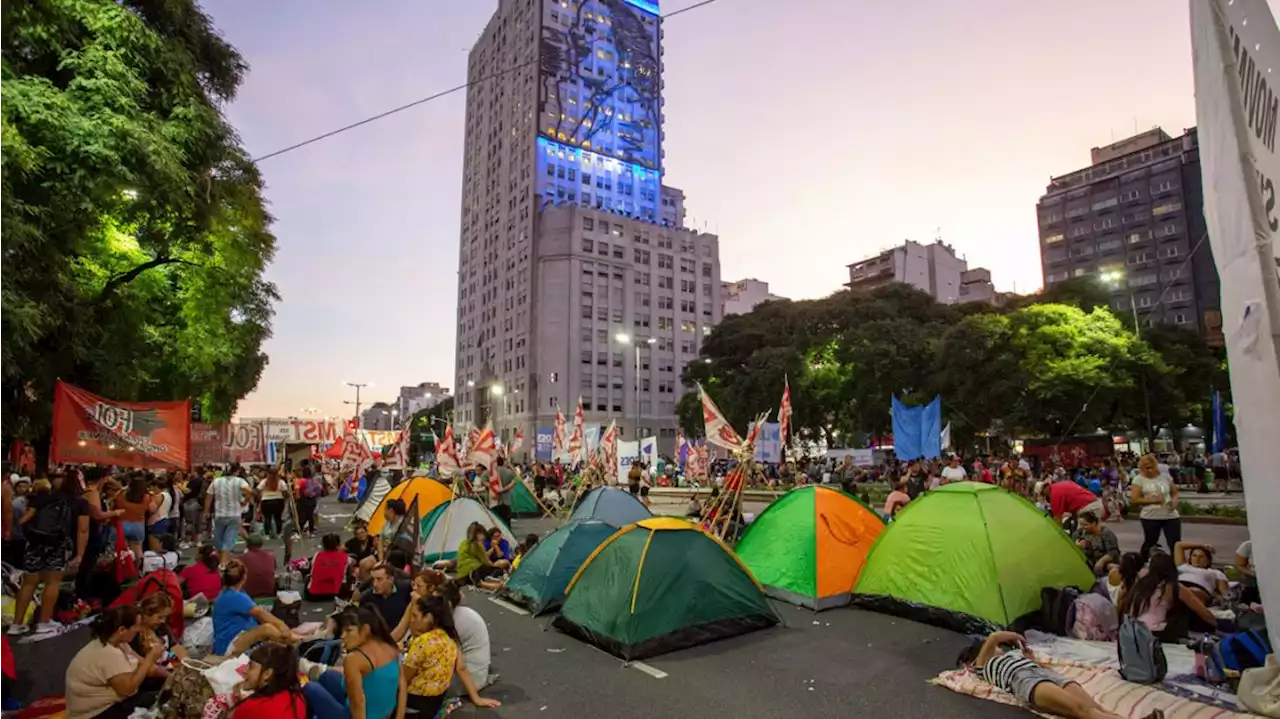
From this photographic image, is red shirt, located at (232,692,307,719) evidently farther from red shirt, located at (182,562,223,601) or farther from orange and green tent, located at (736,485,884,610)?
orange and green tent, located at (736,485,884,610)

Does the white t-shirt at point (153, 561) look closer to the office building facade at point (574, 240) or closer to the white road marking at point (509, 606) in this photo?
the white road marking at point (509, 606)

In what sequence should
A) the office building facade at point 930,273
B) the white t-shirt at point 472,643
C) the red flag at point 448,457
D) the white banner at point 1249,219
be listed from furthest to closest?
the office building facade at point 930,273
the red flag at point 448,457
the white t-shirt at point 472,643
the white banner at point 1249,219

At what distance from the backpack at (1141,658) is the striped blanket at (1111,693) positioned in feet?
0.30

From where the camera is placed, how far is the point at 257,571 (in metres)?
9.04

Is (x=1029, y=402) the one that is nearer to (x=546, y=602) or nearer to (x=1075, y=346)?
(x=1075, y=346)

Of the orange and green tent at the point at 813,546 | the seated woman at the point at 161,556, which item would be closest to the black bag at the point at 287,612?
the seated woman at the point at 161,556

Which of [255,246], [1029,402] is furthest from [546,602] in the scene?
[1029,402]

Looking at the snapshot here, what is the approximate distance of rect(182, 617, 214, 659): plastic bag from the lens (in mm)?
7195

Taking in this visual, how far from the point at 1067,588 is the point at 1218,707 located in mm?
2535

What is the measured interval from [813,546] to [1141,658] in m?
4.08

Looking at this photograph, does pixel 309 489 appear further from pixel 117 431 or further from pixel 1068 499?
pixel 1068 499

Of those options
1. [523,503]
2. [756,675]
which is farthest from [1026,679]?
[523,503]

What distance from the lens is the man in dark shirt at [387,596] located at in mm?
7191

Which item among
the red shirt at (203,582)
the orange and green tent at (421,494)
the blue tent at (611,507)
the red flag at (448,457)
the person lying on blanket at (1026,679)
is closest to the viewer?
the person lying on blanket at (1026,679)
